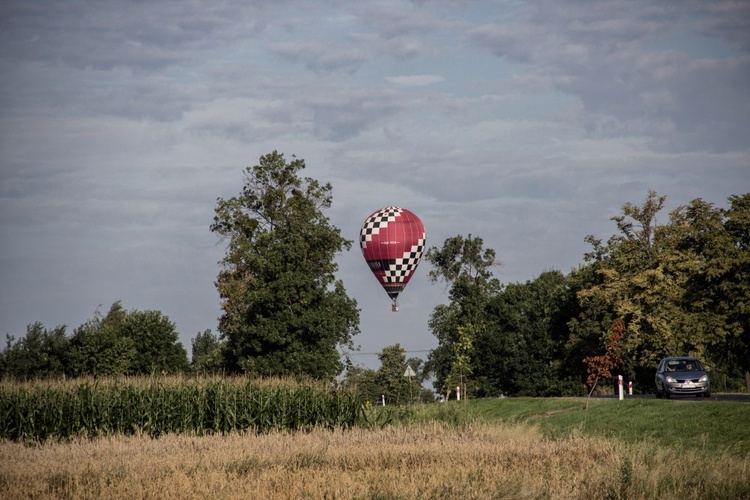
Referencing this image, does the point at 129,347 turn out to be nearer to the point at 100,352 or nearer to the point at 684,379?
the point at 100,352

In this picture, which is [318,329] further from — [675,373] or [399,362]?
[399,362]

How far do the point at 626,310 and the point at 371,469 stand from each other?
1654 inches

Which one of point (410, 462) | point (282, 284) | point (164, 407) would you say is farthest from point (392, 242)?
point (410, 462)

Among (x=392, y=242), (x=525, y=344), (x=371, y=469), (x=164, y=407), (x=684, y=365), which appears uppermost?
(x=392, y=242)

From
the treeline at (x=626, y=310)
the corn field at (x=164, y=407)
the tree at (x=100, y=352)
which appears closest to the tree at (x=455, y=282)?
the treeline at (x=626, y=310)

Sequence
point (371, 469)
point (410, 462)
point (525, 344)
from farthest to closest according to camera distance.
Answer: point (525, 344) < point (410, 462) < point (371, 469)

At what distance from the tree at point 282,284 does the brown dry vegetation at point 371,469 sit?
3332 cm

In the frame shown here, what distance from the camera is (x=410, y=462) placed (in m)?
22.1

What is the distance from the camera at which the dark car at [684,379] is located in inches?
1513

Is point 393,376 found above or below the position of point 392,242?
below

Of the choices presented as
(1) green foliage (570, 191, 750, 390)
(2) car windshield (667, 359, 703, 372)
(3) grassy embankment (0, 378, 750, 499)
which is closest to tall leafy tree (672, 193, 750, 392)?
(1) green foliage (570, 191, 750, 390)

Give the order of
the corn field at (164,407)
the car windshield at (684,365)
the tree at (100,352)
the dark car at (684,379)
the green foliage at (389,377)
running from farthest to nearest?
the green foliage at (389,377), the tree at (100,352), the car windshield at (684,365), the dark car at (684,379), the corn field at (164,407)

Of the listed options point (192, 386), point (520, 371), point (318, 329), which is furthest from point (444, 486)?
point (520, 371)

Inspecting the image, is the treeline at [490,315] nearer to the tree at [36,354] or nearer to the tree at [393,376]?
the tree at [36,354]
